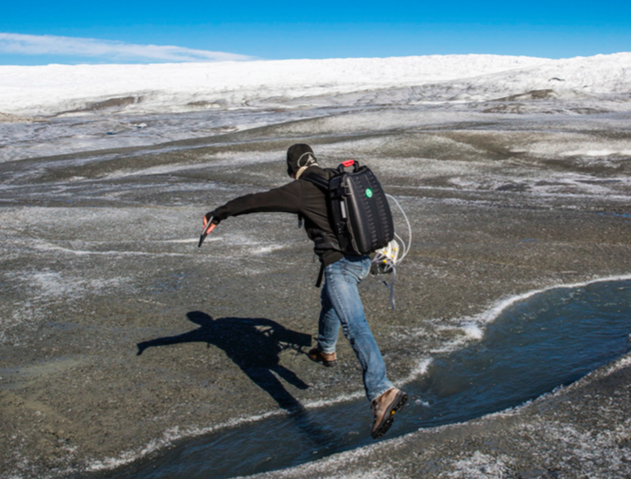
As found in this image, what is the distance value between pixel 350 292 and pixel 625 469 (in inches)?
65.1

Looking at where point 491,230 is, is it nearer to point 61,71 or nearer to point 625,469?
point 625,469

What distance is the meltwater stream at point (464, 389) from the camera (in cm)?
336

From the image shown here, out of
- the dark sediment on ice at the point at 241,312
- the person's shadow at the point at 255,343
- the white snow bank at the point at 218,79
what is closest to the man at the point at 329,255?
the dark sediment on ice at the point at 241,312

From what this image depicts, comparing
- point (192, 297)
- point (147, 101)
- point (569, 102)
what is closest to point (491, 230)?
point (192, 297)

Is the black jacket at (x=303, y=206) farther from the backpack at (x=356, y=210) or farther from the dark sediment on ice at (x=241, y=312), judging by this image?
the dark sediment on ice at (x=241, y=312)

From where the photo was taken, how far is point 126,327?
516 centimetres

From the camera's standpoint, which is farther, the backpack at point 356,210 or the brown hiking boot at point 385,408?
the backpack at point 356,210

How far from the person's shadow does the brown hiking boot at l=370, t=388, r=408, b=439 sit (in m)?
0.89

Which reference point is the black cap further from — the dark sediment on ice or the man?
the dark sediment on ice

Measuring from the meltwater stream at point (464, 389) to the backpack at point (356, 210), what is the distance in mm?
1123

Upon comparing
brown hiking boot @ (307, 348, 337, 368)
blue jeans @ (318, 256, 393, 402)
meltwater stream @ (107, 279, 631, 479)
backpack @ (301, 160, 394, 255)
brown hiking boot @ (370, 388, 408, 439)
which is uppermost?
backpack @ (301, 160, 394, 255)

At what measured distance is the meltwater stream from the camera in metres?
3.36

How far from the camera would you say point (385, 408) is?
3.18 metres

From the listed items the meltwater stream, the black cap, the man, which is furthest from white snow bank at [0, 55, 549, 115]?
the man
